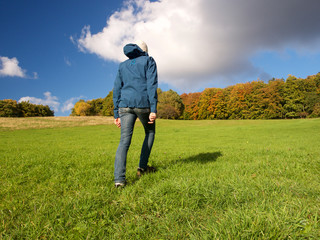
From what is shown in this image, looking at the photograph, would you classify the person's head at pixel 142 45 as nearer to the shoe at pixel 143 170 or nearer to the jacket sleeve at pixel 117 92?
the jacket sleeve at pixel 117 92

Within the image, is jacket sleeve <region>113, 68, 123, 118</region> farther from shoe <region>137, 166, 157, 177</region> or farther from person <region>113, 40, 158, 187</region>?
shoe <region>137, 166, 157, 177</region>

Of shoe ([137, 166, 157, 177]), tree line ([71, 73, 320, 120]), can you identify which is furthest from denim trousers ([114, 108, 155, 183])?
tree line ([71, 73, 320, 120])

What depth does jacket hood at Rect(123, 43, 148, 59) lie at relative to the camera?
3.56m

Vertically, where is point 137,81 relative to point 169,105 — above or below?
below

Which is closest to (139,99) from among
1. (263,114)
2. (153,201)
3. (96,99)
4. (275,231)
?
(153,201)

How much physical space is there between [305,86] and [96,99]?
9445 cm

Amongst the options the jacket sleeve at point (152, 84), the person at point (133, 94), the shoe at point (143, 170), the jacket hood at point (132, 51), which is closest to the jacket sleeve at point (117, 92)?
the person at point (133, 94)

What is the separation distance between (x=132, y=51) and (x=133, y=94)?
87cm

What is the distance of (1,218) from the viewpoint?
218 centimetres

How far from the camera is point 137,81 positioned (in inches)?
137

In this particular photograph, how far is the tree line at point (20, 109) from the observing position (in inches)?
3164

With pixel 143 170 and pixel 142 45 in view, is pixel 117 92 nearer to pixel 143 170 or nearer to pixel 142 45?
pixel 142 45

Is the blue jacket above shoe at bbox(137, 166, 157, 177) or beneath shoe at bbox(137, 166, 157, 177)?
above

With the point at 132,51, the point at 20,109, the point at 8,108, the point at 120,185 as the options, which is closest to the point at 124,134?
the point at 120,185
